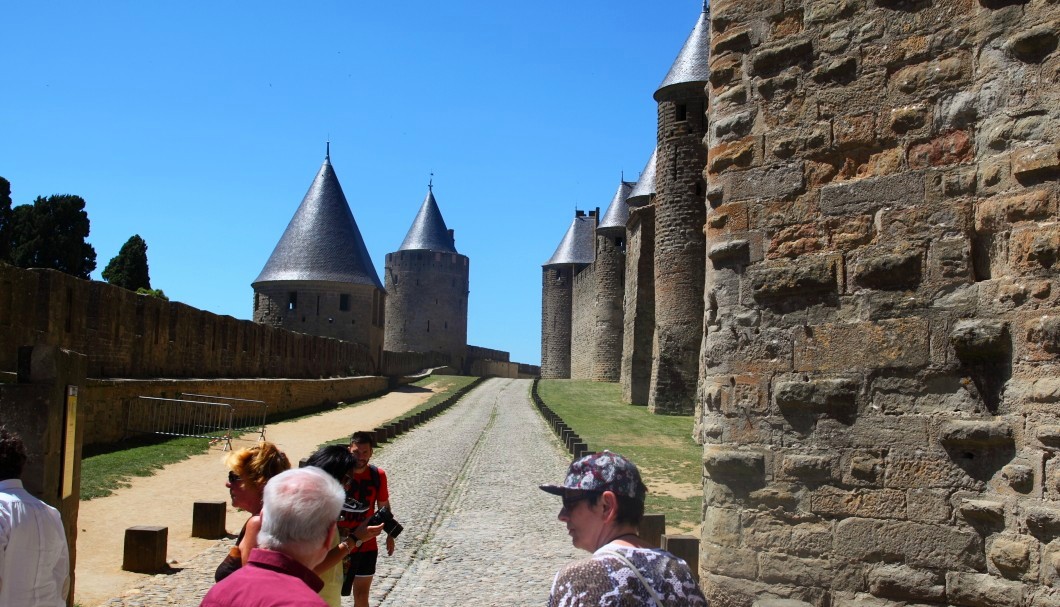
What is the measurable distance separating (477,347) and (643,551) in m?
72.4

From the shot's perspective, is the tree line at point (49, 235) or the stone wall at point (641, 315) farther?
the tree line at point (49, 235)

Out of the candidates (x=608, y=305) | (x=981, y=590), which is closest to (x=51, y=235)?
(x=608, y=305)

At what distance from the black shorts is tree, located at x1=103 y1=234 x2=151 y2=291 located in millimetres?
44729

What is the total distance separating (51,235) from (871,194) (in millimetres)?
45681

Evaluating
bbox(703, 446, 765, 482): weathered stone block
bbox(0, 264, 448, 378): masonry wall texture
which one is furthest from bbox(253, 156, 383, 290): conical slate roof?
bbox(703, 446, 765, 482): weathered stone block

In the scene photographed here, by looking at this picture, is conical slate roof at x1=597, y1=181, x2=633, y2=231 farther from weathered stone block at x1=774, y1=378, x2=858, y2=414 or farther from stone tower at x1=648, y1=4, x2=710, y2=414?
weathered stone block at x1=774, y1=378, x2=858, y2=414

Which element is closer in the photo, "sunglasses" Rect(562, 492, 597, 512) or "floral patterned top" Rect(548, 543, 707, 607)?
"floral patterned top" Rect(548, 543, 707, 607)

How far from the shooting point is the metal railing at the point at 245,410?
64.2 ft

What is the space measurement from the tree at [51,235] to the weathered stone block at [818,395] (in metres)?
43.8

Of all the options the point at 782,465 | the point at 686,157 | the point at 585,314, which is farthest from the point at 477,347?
the point at 782,465

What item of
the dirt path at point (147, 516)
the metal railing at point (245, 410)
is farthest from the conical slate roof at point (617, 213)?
the dirt path at point (147, 516)

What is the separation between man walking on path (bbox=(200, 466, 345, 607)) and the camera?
90.8 inches

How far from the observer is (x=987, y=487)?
433 centimetres

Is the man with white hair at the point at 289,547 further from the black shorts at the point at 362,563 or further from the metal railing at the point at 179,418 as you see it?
the metal railing at the point at 179,418
